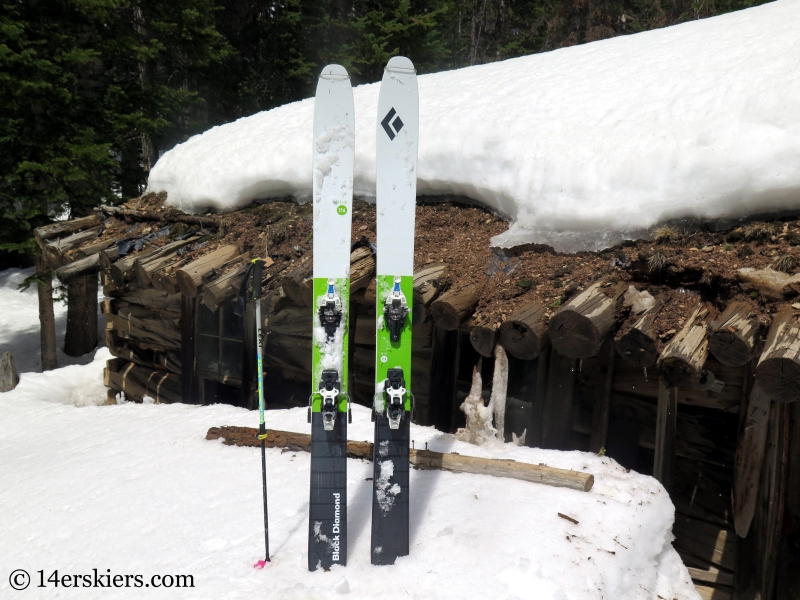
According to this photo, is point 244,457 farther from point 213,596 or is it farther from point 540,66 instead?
point 540,66

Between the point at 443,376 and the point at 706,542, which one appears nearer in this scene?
the point at 706,542

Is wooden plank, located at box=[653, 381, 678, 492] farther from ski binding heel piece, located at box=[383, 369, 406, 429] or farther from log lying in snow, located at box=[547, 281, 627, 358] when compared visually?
ski binding heel piece, located at box=[383, 369, 406, 429]

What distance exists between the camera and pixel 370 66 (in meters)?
17.5

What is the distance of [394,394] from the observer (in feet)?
11.0

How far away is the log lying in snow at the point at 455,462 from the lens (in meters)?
3.78

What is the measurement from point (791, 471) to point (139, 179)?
13.5 m

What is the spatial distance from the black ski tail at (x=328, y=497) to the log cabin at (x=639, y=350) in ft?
3.68

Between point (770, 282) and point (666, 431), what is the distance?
1313mm

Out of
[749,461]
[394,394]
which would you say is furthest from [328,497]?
[749,461]

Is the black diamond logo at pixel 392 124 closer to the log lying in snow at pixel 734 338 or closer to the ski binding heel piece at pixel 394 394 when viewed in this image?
the ski binding heel piece at pixel 394 394

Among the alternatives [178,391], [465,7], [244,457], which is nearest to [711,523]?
[244,457]

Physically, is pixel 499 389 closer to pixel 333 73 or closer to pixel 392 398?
pixel 392 398

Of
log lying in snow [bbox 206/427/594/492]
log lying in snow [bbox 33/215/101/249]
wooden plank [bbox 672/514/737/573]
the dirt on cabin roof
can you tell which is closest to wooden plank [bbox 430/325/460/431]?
the dirt on cabin roof

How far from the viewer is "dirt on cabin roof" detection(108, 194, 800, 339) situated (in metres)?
3.91
